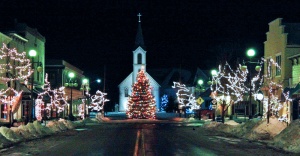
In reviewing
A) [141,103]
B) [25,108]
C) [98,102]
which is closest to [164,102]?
[98,102]

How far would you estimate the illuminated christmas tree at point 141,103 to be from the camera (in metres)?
82.0

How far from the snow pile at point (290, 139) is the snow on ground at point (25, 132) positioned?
12685 millimetres

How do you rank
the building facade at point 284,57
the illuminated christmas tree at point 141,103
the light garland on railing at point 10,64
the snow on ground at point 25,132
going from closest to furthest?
the snow on ground at point 25,132, the light garland on railing at point 10,64, the building facade at point 284,57, the illuminated christmas tree at point 141,103

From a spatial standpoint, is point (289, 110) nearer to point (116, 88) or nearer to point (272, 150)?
point (272, 150)

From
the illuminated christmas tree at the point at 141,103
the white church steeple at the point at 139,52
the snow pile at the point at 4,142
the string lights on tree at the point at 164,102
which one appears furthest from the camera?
the string lights on tree at the point at 164,102

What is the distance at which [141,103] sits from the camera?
271 ft

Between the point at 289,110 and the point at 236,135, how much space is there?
48.8 feet

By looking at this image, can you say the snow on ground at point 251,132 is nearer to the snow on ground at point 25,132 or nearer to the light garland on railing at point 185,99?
the snow on ground at point 25,132

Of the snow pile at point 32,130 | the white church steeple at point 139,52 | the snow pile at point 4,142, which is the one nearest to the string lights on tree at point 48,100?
the snow pile at point 32,130

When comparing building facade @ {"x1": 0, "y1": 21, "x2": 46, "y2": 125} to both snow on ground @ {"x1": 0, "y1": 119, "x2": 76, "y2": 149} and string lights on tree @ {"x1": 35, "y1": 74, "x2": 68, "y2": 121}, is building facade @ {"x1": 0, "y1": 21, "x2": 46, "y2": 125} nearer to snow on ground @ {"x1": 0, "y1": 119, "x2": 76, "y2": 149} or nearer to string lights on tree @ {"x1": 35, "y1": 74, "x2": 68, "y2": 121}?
string lights on tree @ {"x1": 35, "y1": 74, "x2": 68, "y2": 121}

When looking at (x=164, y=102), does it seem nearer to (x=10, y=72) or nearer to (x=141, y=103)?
(x=141, y=103)

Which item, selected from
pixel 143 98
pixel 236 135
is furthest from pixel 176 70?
pixel 236 135

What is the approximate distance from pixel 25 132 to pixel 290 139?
15.8 meters

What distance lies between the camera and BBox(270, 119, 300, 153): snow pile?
2373 cm
